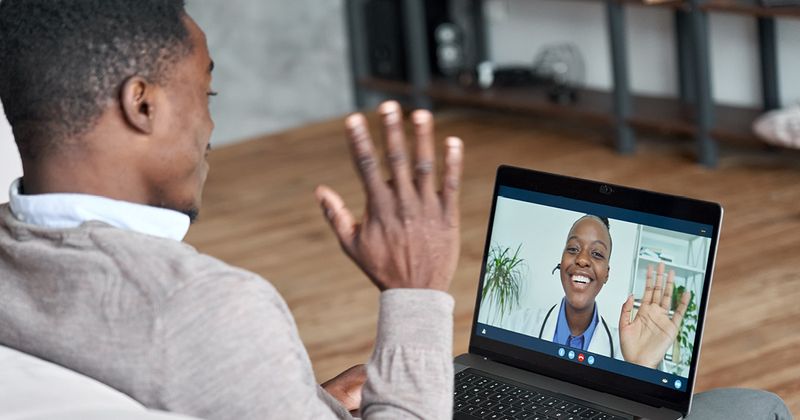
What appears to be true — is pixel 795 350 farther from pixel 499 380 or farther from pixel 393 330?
pixel 393 330

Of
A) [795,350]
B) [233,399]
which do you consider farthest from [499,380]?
[795,350]

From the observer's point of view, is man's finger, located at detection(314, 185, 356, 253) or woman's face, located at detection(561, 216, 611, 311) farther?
woman's face, located at detection(561, 216, 611, 311)

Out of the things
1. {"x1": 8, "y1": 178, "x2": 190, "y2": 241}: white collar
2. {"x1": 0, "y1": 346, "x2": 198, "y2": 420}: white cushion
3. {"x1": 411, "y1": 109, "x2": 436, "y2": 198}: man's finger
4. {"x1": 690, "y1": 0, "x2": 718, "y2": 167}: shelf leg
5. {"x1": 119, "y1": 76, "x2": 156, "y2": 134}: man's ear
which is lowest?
{"x1": 690, "y1": 0, "x2": 718, "y2": 167}: shelf leg

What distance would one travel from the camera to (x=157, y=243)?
115cm

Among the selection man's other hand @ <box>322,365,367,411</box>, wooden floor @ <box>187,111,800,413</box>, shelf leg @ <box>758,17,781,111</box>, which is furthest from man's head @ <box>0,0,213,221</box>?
shelf leg @ <box>758,17,781,111</box>

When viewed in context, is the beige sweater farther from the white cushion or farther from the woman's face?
the woman's face

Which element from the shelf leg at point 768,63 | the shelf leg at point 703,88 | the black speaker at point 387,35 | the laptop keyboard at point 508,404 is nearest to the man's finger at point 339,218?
the laptop keyboard at point 508,404

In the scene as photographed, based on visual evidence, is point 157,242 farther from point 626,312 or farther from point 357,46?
point 357,46

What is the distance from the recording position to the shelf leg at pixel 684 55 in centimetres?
500

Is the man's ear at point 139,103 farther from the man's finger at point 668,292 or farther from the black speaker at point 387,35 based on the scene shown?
the black speaker at point 387,35

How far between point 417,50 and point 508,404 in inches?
170

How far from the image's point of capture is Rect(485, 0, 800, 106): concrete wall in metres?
4.86

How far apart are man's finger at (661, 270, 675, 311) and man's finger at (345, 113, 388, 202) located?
1.91 feet

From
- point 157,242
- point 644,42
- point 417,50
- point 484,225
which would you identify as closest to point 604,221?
point 157,242
